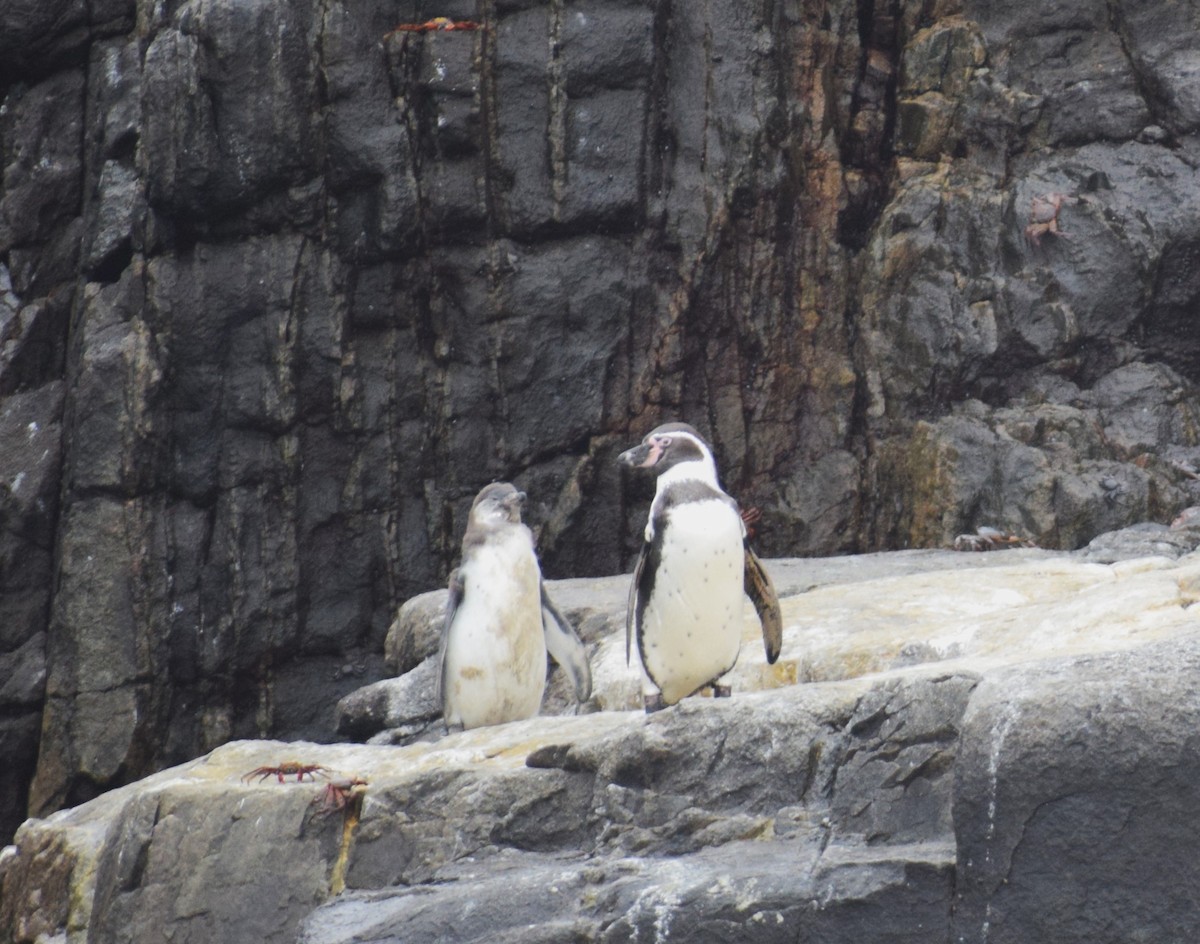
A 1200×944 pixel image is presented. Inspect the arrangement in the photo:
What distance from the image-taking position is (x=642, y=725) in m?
5.31

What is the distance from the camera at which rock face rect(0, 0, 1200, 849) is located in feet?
42.0

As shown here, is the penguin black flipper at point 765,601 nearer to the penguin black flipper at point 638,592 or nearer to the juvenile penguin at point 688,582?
the juvenile penguin at point 688,582

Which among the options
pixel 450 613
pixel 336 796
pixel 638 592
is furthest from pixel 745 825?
pixel 450 613

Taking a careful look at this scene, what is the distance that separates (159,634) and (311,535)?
55.1 inches

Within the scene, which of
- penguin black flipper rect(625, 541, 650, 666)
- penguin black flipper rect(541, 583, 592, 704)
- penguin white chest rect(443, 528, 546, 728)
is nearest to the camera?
penguin black flipper rect(625, 541, 650, 666)

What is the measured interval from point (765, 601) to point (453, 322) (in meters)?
7.01

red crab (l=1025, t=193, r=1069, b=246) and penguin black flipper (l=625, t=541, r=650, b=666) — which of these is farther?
red crab (l=1025, t=193, r=1069, b=246)

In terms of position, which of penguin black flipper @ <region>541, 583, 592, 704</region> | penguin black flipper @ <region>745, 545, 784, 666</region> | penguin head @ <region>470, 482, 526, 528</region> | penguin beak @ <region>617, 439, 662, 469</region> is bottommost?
penguin black flipper @ <region>541, 583, 592, 704</region>

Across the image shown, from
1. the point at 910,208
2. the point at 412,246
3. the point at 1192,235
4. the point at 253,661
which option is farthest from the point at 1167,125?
the point at 253,661

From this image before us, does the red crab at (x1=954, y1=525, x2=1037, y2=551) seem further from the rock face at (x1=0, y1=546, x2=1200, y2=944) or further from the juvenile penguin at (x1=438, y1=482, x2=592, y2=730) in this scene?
the juvenile penguin at (x1=438, y1=482, x2=592, y2=730)

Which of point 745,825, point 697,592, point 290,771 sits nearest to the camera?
point 745,825

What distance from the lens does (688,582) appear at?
6.46 metres

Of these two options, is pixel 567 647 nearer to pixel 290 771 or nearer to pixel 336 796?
pixel 290 771

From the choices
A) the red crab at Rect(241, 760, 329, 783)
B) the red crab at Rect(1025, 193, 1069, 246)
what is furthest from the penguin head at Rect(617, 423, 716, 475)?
the red crab at Rect(1025, 193, 1069, 246)
